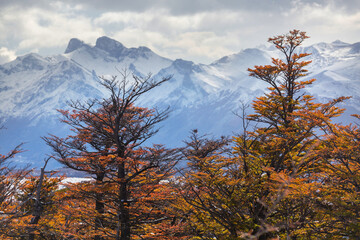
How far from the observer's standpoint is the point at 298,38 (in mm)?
16734

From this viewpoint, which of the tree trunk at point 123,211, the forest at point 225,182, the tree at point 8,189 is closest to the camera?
the tree at point 8,189

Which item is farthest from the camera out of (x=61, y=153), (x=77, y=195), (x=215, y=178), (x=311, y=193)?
(x=61, y=153)

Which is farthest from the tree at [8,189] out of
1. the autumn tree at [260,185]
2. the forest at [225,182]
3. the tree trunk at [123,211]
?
the autumn tree at [260,185]

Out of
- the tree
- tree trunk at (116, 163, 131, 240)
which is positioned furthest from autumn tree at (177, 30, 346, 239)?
the tree

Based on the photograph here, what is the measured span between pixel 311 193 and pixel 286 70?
9857mm

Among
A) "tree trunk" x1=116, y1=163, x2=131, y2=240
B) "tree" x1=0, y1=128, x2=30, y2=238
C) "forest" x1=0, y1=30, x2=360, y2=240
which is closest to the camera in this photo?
"tree" x1=0, y1=128, x2=30, y2=238

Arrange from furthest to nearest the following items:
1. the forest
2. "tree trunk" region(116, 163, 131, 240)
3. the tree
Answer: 1. "tree trunk" region(116, 163, 131, 240)
2. the forest
3. the tree

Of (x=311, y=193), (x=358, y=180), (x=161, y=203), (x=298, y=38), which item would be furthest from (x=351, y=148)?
(x=298, y=38)

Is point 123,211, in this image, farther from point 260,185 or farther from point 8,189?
point 260,185

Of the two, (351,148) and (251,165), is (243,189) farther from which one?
(351,148)

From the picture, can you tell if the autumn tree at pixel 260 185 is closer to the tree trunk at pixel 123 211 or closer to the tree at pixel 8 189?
the tree trunk at pixel 123 211

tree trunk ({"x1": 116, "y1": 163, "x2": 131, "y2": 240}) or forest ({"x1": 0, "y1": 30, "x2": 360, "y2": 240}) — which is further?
tree trunk ({"x1": 116, "y1": 163, "x2": 131, "y2": 240})

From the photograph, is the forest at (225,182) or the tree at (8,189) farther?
the forest at (225,182)

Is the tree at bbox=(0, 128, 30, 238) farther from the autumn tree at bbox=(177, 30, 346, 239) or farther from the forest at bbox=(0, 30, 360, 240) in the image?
the autumn tree at bbox=(177, 30, 346, 239)
